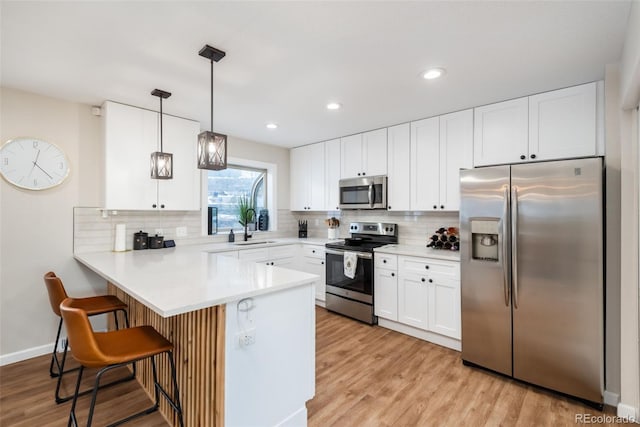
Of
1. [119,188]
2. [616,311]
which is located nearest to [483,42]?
[616,311]

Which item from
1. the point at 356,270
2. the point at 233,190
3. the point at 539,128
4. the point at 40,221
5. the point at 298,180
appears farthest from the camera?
the point at 298,180

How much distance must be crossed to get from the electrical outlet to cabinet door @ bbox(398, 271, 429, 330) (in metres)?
2.02

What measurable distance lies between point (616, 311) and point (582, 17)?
190 centimetres

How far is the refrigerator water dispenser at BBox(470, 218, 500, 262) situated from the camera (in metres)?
2.45

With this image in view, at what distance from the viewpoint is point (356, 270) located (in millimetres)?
3572

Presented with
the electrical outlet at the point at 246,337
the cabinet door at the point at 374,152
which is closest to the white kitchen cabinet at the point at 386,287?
the cabinet door at the point at 374,152

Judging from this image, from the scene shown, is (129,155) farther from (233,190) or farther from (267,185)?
(267,185)

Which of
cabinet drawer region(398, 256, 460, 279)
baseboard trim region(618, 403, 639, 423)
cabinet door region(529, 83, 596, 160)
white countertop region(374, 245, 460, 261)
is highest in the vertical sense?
cabinet door region(529, 83, 596, 160)

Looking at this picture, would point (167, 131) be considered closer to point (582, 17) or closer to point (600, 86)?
point (582, 17)

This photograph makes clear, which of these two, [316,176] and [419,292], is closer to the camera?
[419,292]

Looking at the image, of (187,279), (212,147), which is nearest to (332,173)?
(212,147)

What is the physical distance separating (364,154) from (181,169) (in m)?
2.21

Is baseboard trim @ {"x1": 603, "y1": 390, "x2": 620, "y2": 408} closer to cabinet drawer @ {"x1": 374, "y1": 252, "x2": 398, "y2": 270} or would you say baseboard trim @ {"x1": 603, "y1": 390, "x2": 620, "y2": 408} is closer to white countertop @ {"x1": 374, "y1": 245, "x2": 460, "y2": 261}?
white countertop @ {"x1": 374, "y1": 245, "x2": 460, "y2": 261}

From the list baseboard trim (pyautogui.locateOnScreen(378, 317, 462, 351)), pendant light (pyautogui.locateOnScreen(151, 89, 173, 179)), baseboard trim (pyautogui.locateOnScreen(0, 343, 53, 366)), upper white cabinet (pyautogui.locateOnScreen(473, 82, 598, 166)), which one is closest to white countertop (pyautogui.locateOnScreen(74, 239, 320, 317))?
pendant light (pyautogui.locateOnScreen(151, 89, 173, 179))
